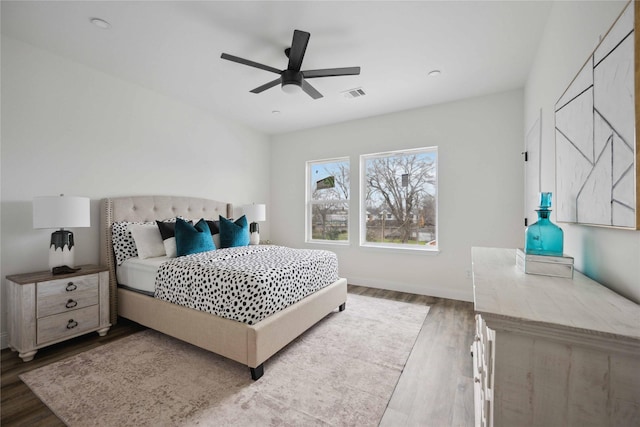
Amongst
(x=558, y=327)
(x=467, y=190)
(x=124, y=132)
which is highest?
(x=124, y=132)

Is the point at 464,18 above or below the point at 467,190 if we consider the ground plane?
above

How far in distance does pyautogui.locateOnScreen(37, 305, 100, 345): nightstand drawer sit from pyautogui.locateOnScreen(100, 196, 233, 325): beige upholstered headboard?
0.96 ft

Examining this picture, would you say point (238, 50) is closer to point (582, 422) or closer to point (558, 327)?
point (558, 327)

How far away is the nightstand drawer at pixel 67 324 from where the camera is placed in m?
2.14

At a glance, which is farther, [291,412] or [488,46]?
[488,46]

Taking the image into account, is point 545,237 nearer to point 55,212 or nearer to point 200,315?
point 200,315

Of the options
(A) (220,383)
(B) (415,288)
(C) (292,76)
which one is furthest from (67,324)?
(B) (415,288)

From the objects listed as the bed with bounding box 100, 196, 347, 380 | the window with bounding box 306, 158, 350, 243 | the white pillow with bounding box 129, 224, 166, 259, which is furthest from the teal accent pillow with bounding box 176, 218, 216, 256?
the window with bounding box 306, 158, 350, 243

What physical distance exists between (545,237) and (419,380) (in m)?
1.27

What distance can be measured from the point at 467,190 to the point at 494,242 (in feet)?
2.40

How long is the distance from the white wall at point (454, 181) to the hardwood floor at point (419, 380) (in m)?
0.95

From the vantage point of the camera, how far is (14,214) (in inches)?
90.0

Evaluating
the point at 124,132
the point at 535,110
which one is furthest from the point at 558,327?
the point at 124,132

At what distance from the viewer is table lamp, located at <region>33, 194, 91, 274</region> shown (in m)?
2.15
